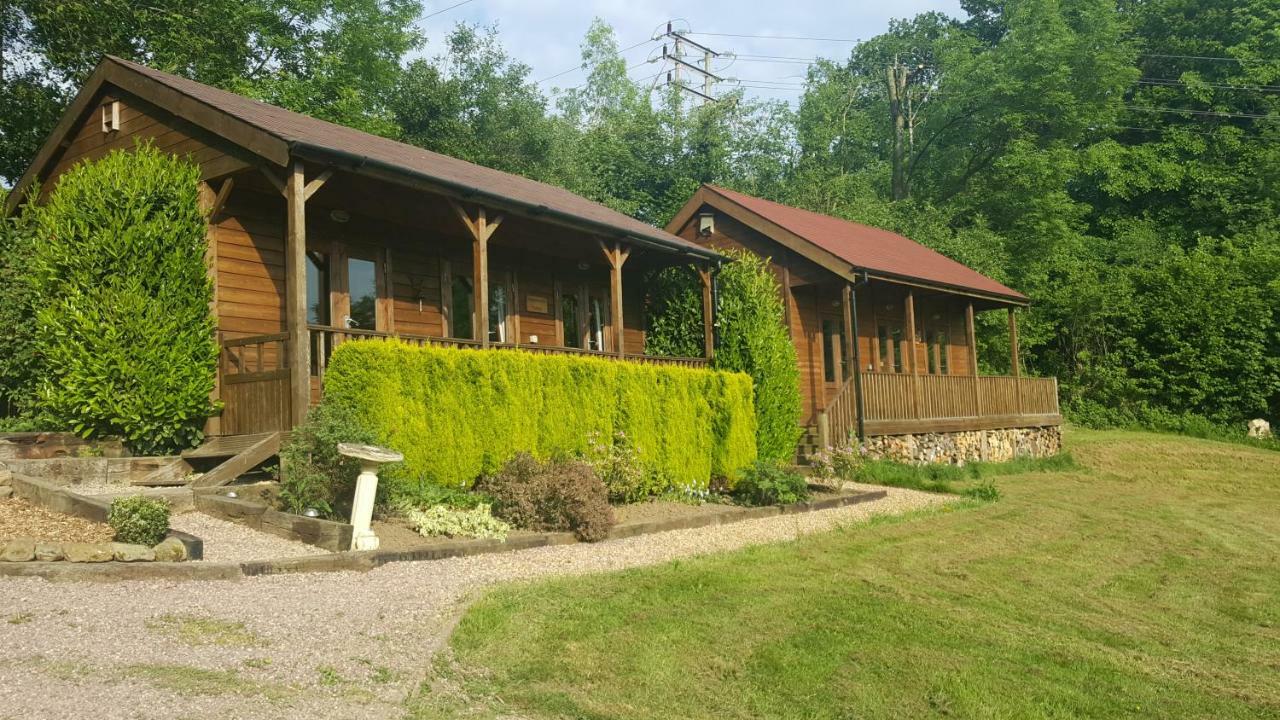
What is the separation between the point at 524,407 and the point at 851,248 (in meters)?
12.6

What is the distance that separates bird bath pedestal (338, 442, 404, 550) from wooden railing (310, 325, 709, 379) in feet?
8.14

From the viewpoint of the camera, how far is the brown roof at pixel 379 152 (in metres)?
12.2

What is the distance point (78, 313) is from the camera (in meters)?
11.7

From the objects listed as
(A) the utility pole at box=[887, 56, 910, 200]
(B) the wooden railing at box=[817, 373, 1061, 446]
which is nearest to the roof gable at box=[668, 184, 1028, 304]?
(B) the wooden railing at box=[817, 373, 1061, 446]

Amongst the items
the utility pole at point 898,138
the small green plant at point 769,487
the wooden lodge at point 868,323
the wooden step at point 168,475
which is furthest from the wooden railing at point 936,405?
the utility pole at point 898,138

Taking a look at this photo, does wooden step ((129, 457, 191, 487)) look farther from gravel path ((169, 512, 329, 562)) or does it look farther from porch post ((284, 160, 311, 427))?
gravel path ((169, 512, 329, 562))

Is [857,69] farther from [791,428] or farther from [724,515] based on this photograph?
[724,515]

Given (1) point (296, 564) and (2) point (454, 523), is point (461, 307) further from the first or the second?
(1) point (296, 564)

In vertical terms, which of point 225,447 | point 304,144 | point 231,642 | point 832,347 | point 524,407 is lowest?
point 231,642

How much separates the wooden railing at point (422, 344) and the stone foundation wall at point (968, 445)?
15.9 feet

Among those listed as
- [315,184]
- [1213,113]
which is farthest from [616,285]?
[1213,113]

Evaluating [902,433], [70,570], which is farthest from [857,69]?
[70,570]

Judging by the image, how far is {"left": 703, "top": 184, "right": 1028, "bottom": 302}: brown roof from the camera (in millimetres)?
21516

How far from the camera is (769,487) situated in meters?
13.9
